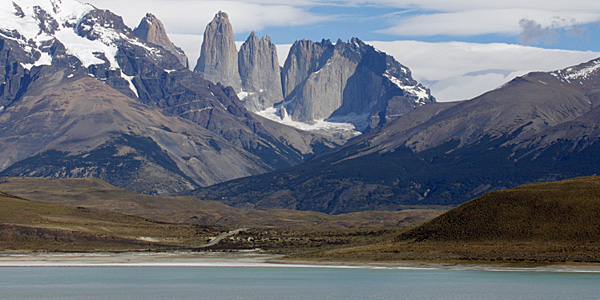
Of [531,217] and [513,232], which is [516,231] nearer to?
[513,232]

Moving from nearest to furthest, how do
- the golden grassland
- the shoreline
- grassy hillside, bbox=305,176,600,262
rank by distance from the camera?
the shoreline, the golden grassland, grassy hillside, bbox=305,176,600,262

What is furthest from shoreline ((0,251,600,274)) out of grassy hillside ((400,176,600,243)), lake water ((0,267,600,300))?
grassy hillside ((400,176,600,243))

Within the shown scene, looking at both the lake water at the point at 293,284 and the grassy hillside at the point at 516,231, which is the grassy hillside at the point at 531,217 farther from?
the lake water at the point at 293,284

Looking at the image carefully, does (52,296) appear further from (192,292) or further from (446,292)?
(446,292)

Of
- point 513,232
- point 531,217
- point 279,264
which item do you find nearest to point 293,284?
point 279,264

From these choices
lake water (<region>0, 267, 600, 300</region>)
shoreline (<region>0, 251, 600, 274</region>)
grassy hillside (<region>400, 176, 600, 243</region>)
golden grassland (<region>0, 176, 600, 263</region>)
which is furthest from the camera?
grassy hillside (<region>400, 176, 600, 243</region>)

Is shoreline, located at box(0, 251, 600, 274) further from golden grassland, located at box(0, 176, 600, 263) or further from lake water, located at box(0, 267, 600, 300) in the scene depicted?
golden grassland, located at box(0, 176, 600, 263)

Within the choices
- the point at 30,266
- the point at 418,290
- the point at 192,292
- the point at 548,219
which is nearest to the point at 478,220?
the point at 548,219
